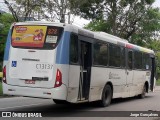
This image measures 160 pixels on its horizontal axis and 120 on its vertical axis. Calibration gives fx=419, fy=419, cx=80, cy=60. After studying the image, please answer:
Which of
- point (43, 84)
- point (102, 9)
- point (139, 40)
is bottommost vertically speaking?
point (43, 84)

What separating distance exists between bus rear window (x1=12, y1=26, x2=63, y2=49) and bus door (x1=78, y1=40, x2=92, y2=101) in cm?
125

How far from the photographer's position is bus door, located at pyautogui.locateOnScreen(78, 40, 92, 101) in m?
14.2

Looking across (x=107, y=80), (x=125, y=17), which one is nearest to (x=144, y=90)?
(x=107, y=80)

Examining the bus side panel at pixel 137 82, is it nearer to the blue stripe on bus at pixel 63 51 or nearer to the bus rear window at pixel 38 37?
the blue stripe on bus at pixel 63 51

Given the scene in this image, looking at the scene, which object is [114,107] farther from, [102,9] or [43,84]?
[102,9]

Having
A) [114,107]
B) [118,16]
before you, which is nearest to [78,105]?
[114,107]

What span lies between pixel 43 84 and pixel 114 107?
4.65 meters

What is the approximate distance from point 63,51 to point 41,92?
1.44 metres

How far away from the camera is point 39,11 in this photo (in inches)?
1223

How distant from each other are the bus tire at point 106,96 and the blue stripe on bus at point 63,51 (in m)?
3.80

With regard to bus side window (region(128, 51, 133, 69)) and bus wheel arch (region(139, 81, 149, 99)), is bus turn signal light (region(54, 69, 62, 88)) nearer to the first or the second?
bus side window (region(128, 51, 133, 69))

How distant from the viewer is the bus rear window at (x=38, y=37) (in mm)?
13312

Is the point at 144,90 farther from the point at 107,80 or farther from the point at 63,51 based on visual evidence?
the point at 63,51

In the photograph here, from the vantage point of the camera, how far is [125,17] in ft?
137
